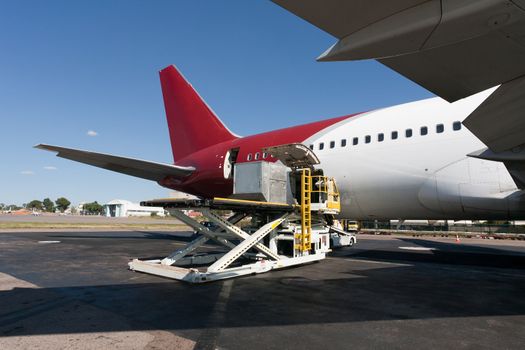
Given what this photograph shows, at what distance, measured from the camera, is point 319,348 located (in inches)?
173

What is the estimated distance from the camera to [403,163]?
11.5 m

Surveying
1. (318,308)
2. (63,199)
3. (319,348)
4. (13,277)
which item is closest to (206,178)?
(13,277)

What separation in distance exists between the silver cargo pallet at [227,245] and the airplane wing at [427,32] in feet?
21.5

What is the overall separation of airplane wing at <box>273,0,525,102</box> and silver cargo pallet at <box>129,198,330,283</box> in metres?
6.55

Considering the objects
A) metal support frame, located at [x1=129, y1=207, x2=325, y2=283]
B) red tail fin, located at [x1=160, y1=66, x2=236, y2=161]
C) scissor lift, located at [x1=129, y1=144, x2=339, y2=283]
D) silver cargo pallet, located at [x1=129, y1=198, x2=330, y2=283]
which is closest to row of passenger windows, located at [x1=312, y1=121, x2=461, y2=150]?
scissor lift, located at [x1=129, y1=144, x2=339, y2=283]

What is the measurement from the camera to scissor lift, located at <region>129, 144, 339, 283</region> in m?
9.43

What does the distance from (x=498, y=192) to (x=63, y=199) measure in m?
208

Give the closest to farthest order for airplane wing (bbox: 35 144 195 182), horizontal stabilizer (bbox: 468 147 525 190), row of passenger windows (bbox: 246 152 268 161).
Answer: horizontal stabilizer (bbox: 468 147 525 190) → airplane wing (bbox: 35 144 195 182) → row of passenger windows (bbox: 246 152 268 161)

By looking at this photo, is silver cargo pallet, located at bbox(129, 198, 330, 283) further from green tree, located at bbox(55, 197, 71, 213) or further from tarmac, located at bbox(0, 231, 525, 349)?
green tree, located at bbox(55, 197, 71, 213)

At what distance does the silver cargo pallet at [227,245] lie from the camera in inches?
362

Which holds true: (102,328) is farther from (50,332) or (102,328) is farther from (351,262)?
(351,262)

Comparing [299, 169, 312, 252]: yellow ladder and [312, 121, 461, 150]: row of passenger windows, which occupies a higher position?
[312, 121, 461, 150]: row of passenger windows

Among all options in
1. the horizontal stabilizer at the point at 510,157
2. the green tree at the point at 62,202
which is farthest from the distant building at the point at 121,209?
the horizontal stabilizer at the point at 510,157

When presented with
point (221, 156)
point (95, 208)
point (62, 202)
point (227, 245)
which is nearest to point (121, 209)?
point (95, 208)
